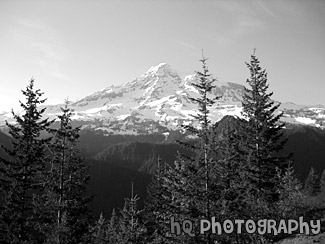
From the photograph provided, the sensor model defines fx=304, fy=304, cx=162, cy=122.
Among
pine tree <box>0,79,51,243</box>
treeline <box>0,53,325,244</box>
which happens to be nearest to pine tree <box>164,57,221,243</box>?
treeline <box>0,53,325,244</box>

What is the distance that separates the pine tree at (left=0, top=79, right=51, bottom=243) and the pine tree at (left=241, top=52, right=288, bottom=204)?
1390 cm

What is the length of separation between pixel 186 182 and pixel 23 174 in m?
10.2

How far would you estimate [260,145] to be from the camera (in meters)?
21.7

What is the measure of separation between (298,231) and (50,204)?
15.9 meters

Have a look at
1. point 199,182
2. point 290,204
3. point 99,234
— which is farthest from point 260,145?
point 99,234

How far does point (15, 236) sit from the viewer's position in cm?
1809

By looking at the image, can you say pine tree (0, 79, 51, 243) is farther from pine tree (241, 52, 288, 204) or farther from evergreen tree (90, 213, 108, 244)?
pine tree (241, 52, 288, 204)

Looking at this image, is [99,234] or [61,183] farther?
[99,234]

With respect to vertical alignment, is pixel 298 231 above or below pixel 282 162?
below

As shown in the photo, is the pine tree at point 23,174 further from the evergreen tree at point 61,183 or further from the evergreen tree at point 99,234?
the evergreen tree at point 99,234

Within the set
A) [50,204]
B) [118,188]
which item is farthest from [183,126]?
[118,188]

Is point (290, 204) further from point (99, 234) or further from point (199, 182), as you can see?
point (99, 234)

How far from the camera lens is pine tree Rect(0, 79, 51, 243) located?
18625 millimetres

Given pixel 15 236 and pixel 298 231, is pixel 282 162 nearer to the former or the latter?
pixel 298 231
